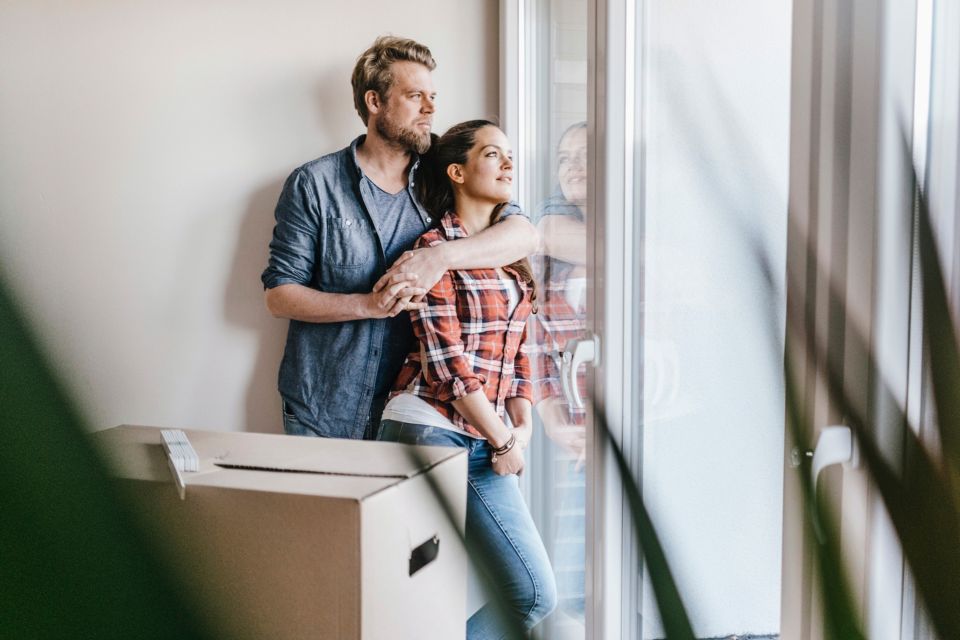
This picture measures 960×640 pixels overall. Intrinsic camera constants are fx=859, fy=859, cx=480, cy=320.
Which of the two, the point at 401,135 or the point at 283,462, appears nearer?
the point at 283,462

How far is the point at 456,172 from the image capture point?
6.63ft

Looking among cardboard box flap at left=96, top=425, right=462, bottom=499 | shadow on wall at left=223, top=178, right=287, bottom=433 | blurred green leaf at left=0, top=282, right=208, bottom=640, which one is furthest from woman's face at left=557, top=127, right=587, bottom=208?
blurred green leaf at left=0, top=282, right=208, bottom=640

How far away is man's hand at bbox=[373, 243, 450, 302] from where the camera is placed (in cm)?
187

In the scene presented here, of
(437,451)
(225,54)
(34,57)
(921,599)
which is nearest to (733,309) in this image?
(437,451)

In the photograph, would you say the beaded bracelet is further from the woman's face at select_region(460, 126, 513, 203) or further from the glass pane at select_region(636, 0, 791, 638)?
the woman's face at select_region(460, 126, 513, 203)

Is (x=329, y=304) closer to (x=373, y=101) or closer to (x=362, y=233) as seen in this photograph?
(x=362, y=233)

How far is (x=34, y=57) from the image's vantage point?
7.72 feet

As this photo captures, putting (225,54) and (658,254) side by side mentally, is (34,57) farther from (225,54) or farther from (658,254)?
(658,254)

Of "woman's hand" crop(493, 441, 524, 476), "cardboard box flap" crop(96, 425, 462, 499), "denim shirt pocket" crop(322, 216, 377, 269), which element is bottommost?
"woman's hand" crop(493, 441, 524, 476)

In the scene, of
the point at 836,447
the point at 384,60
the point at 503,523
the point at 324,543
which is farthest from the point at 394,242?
the point at 836,447

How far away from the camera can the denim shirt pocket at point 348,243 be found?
6.79 ft

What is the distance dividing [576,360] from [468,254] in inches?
18.4

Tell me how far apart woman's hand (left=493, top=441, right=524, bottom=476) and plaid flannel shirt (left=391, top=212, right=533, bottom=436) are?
0.08m

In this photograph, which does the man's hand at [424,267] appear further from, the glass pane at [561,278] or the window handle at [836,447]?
the window handle at [836,447]
